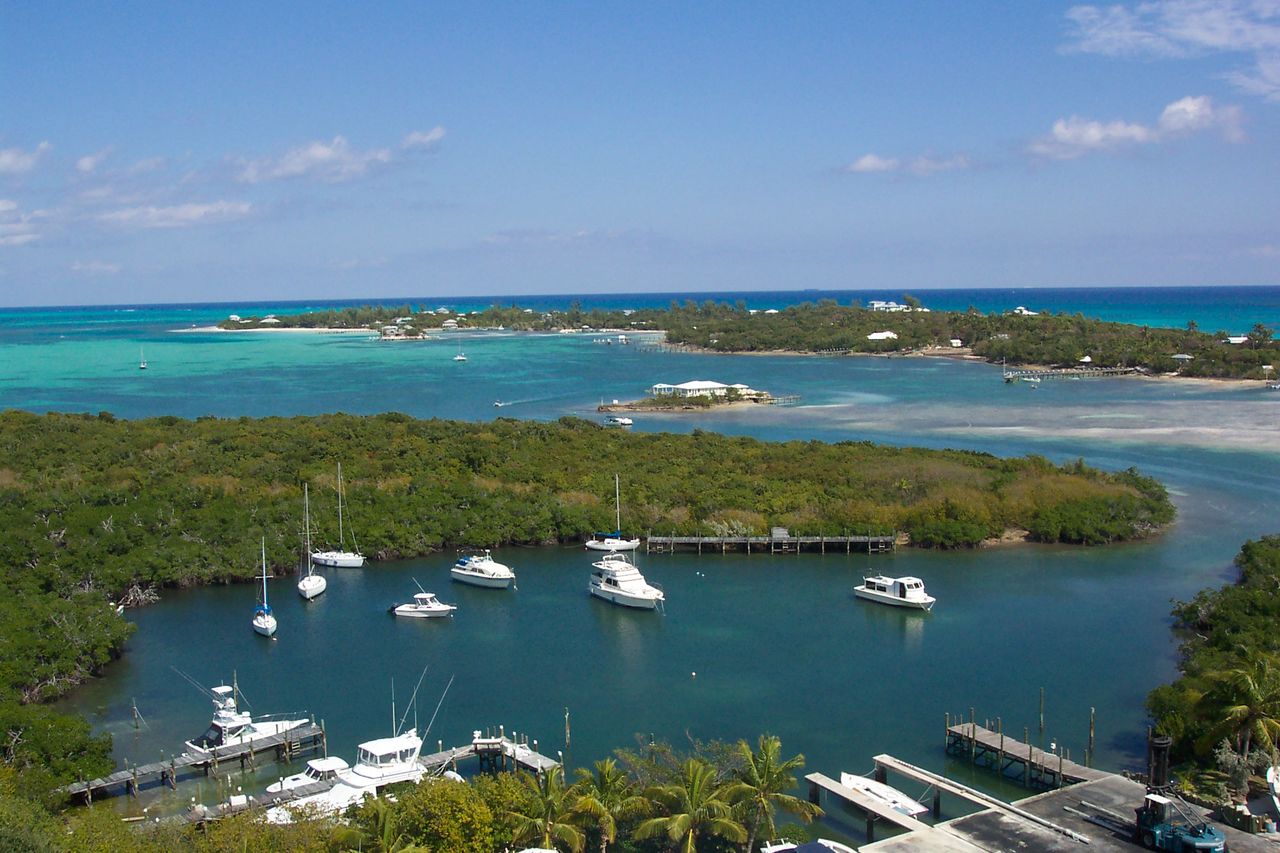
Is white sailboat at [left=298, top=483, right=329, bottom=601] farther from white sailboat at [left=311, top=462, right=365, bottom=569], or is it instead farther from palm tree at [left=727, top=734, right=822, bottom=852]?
palm tree at [left=727, top=734, right=822, bottom=852]

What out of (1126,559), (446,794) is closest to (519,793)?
(446,794)

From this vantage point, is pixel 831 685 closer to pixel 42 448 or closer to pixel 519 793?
pixel 519 793

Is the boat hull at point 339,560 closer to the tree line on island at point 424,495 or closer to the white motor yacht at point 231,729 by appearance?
the tree line on island at point 424,495

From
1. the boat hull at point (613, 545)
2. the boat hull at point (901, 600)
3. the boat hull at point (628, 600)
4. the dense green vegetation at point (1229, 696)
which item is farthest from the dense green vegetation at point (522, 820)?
the boat hull at point (613, 545)

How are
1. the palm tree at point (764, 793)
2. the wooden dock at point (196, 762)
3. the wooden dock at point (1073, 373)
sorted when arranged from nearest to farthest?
the palm tree at point (764, 793)
the wooden dock at point (196, 762)
the wooden dock at point (1073, 373)

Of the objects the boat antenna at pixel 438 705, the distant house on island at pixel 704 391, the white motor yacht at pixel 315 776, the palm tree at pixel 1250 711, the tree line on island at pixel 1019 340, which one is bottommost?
the boat antenna at pixel 438 705

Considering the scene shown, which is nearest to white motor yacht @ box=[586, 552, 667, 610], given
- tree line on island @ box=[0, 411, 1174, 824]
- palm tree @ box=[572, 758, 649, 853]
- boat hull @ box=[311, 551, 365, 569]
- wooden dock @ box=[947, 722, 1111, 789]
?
tree line on island @ box=[0, 411, 1174, 824]
